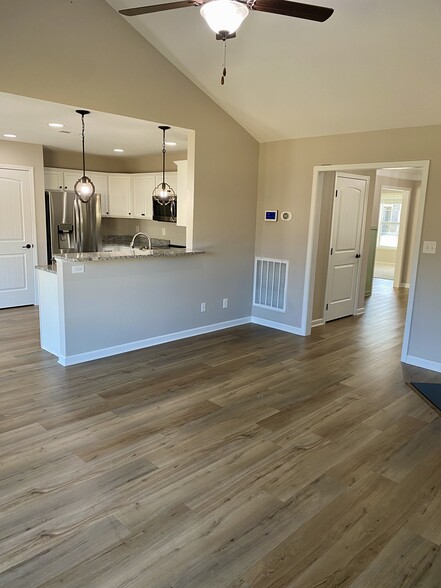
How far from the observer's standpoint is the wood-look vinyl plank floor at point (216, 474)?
193cm

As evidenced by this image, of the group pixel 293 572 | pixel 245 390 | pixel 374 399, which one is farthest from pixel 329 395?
pixel 293 572

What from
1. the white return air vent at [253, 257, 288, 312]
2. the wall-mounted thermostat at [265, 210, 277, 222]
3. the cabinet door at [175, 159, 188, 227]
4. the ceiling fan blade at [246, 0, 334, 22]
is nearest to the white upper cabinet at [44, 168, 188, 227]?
the cabinet door at [175, 159, 188, 227]

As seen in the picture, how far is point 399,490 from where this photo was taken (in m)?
2.50

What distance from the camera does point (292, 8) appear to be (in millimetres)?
2342

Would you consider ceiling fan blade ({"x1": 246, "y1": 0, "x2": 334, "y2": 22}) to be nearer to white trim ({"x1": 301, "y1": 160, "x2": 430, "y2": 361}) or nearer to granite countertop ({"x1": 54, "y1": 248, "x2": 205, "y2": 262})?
white trim ({"x1": 301, "y1": 160, "x2": 430, "y2": 361})

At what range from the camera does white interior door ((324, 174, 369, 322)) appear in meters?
5.96

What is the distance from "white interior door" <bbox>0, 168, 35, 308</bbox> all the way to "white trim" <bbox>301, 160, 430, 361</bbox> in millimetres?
4157

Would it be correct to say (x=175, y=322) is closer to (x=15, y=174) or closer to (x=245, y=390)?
(x=245, y=390)

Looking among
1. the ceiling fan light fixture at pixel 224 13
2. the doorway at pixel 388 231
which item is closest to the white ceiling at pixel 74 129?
the ceiling fan light fixture at pixel 224 13

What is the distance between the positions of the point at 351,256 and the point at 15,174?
16.7 ft

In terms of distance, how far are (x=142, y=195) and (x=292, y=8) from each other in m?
5.47

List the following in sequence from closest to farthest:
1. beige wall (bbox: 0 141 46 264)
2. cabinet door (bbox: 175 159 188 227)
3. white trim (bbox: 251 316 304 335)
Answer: cabinet door (bbox: 175 159 188 227) → white trim (bbox: 251 316 304 335) → beige wall (bbox: 0 141 46 264)

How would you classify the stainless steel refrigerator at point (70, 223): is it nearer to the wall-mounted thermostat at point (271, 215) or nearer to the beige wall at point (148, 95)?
the beige wall at point (148, 95)

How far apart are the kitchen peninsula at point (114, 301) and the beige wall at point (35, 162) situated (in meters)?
2.35
